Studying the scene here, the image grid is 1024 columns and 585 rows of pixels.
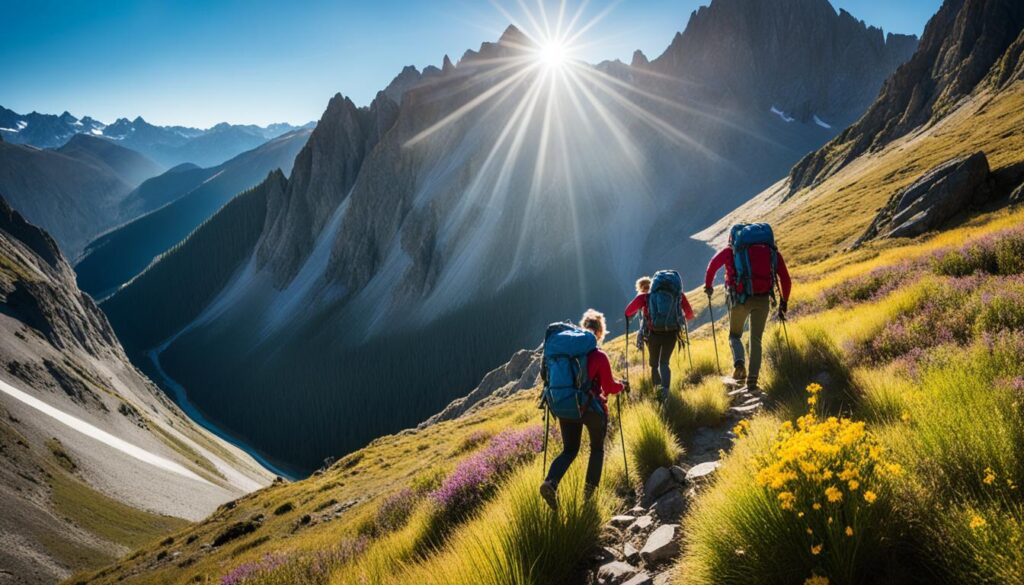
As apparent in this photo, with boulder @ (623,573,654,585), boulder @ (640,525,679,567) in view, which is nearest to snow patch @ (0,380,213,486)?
boulder @ (640,525,679,567)

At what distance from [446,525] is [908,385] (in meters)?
6.81

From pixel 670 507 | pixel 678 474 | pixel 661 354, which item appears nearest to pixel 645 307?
pixel 661 354

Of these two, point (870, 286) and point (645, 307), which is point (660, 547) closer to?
point (645, 307)

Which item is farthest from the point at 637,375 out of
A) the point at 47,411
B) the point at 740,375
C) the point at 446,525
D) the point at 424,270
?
the point at 424,270

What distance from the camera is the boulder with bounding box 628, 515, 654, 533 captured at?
5660 mm

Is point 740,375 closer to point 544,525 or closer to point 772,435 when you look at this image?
point 772,435

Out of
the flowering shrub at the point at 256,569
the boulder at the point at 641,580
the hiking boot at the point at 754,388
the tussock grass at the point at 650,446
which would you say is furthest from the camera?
the hiking boot at the point at 754,388

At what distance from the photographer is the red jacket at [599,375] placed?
6.74m

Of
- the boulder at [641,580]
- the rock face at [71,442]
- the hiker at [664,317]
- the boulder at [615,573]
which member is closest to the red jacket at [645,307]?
the hiker at [664,317]

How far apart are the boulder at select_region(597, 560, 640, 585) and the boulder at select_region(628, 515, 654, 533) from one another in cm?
65

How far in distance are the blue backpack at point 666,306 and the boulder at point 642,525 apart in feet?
16.8

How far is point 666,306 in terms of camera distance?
403 inches

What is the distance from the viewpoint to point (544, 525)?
5180 mm

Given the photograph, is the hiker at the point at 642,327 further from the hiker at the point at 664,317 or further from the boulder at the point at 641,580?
the boulder at the point at 641,580
